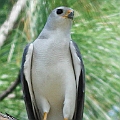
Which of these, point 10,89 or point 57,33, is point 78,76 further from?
point 10,89

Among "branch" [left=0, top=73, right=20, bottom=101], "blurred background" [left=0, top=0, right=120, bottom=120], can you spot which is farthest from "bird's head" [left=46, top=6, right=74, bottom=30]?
"branch" [left=0, top=73, right=20, bottom=101]

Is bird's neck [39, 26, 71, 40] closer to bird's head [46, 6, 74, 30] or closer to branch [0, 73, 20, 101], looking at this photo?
bird's head [46, 6, 74, 30]

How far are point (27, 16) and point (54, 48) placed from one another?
335 mm

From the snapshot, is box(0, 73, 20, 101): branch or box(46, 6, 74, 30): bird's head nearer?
box(46, 6, 74, 30): bird's head

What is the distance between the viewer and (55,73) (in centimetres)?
156

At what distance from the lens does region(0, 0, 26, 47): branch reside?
1.87 m

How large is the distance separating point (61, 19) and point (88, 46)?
49cm

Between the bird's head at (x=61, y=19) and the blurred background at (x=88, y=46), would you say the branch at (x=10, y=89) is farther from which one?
the bird's head at (x=61, y=19)

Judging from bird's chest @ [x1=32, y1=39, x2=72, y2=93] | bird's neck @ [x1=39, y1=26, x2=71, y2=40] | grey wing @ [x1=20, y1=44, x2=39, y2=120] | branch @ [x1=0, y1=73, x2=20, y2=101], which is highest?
bird's neck @ [x1=39, y1=26, x2=71, y2=40]

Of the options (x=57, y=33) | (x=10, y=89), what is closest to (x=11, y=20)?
(x=10, y=89)

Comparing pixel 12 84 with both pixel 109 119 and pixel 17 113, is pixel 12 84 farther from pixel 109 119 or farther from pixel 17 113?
pixel 109 119

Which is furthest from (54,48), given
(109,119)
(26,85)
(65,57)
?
(109,119)

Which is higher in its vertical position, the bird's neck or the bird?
the bird's neck

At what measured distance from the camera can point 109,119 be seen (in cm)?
194
